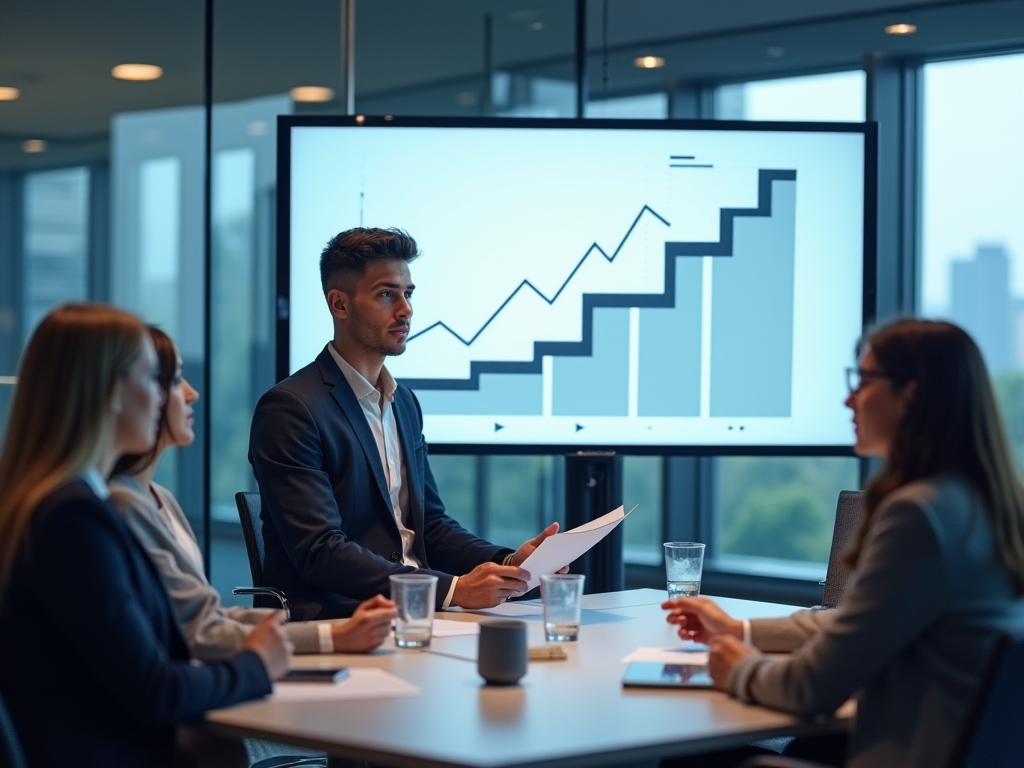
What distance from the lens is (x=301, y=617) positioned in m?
2.99

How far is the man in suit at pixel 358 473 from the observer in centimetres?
288

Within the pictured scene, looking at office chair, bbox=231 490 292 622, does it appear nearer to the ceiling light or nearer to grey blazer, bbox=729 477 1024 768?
grey blazer, bbox=729 477 1024 768

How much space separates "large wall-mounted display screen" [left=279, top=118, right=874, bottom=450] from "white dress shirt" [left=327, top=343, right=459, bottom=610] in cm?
81

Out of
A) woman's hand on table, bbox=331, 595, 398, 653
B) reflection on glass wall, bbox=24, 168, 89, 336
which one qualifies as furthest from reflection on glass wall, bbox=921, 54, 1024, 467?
woman's hand on table, bbox=331, 595, 398, 653

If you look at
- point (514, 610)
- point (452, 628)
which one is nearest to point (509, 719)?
point (452, 628)

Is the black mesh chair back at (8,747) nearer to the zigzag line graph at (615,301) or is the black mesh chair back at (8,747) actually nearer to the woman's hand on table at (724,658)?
the woman's hand on table at (724,658)

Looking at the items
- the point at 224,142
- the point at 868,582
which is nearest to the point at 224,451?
the point at 224,142

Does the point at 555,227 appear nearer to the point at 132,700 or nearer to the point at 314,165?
the point at 314,165

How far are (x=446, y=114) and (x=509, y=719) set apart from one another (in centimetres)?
398

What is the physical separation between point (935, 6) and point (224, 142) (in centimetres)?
313

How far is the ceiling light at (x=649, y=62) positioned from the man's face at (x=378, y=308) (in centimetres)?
316

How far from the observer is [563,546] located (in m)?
2.66

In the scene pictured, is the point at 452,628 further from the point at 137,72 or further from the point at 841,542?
the point at 137,72

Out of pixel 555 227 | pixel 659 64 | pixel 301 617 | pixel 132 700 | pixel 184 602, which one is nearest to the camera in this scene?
pixel 132 700
